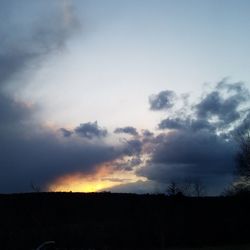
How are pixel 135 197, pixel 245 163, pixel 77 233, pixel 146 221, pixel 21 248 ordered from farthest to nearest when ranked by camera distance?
pixel 245 163, pixel 135 197, pixel 146 221, pixel 77 233, pixel 21 248

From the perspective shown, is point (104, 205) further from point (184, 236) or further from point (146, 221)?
point (184, 236)

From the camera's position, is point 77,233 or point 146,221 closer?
point 77,233

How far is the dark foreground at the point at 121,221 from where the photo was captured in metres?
46.6

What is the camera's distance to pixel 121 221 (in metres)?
50.1

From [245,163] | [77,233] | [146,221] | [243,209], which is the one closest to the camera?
[77,233]

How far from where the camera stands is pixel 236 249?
4797 centimetres

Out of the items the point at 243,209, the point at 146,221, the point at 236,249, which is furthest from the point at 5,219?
the point at 243,209

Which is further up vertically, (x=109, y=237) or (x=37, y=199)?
(x=37, y=199)

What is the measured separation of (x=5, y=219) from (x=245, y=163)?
32.6 meters

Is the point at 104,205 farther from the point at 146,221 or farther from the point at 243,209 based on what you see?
the point at 243,209

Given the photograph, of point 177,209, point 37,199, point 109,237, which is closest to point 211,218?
point 177,209

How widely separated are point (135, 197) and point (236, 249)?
11.7 meters

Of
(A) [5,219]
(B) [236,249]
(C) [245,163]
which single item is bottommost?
(B) [236,249]

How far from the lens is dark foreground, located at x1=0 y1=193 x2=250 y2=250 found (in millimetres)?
46594
